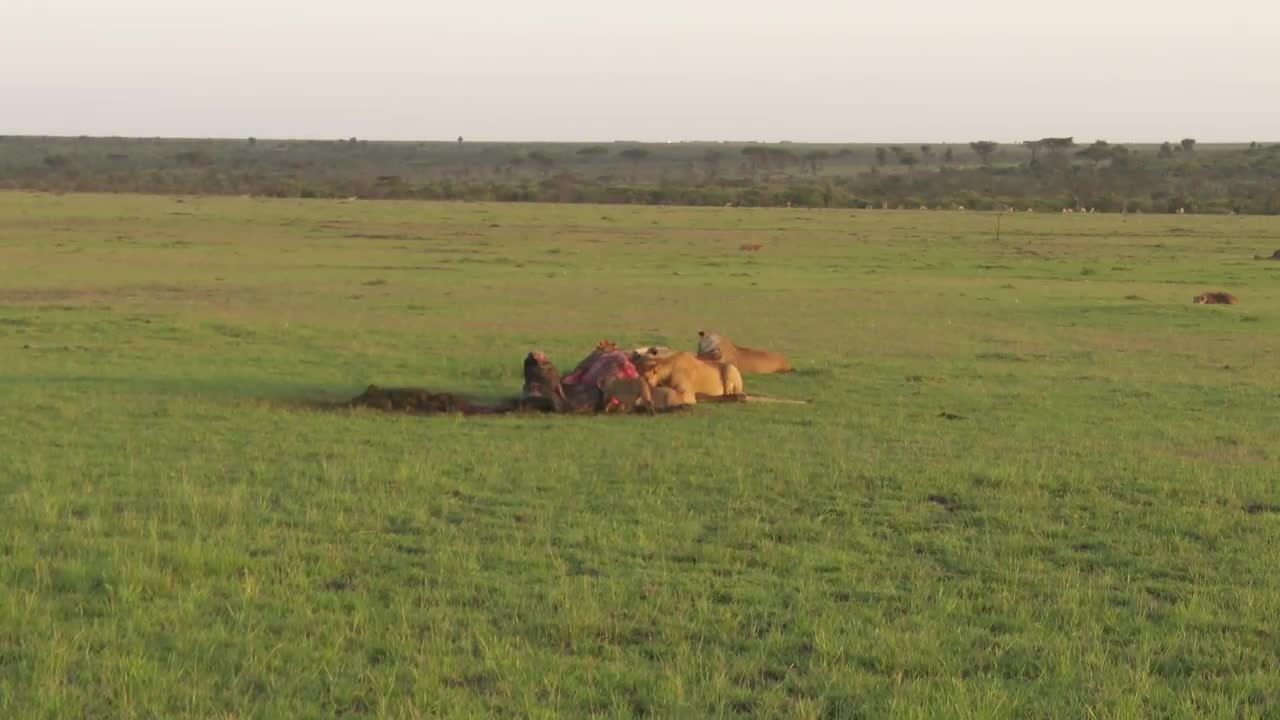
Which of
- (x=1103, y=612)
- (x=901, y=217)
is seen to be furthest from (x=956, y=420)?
(x=901, y=217)

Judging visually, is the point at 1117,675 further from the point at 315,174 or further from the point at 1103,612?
the point at 315,174

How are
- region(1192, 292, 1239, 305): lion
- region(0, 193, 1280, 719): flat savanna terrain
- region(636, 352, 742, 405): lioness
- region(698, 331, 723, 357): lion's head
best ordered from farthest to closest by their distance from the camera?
region(1192, 292, 1239, 305): lion < region(698, 331, 723, 357): lion's head < region(636, 352, 742, 405): lioness < region(0, 193, 1280, 719): flat savanna terrain

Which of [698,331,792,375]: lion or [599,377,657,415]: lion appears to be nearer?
[599,377,657,415]: lion

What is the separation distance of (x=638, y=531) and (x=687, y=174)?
110616 mm

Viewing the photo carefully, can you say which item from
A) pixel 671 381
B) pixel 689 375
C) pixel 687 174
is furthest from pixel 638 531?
pixel 687 174

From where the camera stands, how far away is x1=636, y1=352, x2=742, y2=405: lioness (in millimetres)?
12336

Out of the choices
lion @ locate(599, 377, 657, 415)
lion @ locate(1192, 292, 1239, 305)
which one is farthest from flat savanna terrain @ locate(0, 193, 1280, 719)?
lion @ locate(1192, 292, 1239, 305)

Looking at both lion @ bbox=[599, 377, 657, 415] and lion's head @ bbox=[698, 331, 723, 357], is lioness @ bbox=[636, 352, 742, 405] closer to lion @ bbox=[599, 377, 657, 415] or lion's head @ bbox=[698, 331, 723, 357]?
lion @ bbox=[599, 377, 657, 415]

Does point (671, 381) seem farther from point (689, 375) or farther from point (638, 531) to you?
point (638, 531)

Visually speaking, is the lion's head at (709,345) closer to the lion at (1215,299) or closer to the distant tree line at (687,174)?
the lion at (1215,299)

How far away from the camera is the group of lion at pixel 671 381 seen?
1198cm

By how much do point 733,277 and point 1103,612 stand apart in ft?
77.6

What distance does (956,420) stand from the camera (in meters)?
11.6

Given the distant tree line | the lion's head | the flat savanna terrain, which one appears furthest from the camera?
the distant tree line
